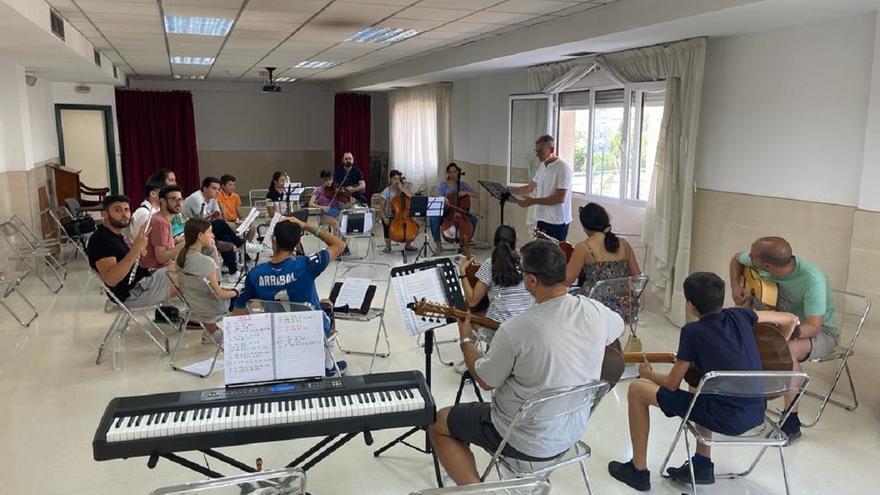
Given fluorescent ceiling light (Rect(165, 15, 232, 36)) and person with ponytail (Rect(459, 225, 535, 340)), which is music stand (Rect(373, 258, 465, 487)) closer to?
person with ponytail (Rect(459, 225, 535, 340))

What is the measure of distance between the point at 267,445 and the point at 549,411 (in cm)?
174

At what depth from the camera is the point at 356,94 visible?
1362 cm

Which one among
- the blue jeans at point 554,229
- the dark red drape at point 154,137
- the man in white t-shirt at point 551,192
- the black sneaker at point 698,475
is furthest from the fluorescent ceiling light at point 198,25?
the dark red drape at point 154,137

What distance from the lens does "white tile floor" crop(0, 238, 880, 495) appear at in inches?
119

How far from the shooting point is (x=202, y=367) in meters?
4.51

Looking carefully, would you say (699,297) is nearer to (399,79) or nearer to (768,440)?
(768,440)

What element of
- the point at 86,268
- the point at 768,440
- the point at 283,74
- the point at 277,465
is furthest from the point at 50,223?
the point at 768,440

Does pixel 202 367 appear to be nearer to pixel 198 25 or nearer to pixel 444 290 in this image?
pixel 444 290

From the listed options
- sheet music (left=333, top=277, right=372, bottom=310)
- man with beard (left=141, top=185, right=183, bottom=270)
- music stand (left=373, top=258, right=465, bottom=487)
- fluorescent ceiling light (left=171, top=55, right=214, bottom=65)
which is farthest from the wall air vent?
music stand (left=373, top=258, right=465, bottom=487)

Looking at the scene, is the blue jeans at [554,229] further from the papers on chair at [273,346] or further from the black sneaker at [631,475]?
the papers on chair at [273,346]

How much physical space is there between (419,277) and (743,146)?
3026 millimetres

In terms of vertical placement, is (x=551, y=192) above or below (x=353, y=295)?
above

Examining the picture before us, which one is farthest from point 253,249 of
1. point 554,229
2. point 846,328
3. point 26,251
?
point 846,328

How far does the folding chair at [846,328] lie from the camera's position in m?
3.63
